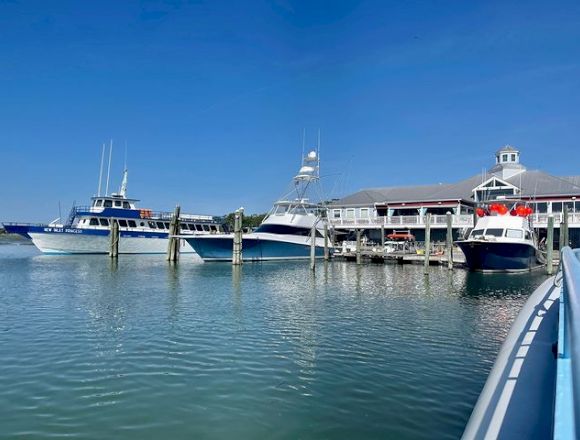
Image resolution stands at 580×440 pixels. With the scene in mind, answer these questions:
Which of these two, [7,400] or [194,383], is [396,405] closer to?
[194,383]

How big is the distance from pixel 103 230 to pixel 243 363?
149ft

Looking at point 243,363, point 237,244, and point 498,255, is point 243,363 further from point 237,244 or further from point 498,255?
point 237,244

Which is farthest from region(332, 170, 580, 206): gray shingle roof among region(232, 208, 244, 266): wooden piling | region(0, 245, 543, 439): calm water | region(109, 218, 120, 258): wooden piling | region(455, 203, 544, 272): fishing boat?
region(0, 245, 543, 439): calm water

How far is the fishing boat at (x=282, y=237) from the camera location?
41969mm

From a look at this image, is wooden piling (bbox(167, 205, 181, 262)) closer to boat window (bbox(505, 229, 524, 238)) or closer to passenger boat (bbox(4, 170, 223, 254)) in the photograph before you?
passenger boat (bbox(4, 170, 223, 254))

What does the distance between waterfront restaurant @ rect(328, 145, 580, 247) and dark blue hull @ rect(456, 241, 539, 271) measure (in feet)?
34.7

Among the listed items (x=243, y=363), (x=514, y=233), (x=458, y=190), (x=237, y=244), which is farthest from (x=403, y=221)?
(x=243, y=363)

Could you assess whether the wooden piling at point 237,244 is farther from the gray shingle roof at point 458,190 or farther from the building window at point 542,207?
the building window at point 542,207

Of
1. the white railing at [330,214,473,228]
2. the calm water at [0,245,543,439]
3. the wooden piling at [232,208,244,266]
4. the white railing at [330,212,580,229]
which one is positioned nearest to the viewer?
the calm water at [0,245,543,439]

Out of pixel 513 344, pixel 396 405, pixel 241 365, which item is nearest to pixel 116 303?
pixel 241 365

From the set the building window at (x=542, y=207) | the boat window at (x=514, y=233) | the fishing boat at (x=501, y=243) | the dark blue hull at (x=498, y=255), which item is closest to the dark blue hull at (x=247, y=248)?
the fishing boat at (x=501, y=243)

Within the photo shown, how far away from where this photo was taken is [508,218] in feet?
108

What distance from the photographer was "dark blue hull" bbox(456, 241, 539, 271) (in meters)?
31.1

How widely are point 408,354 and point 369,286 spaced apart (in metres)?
13.8
